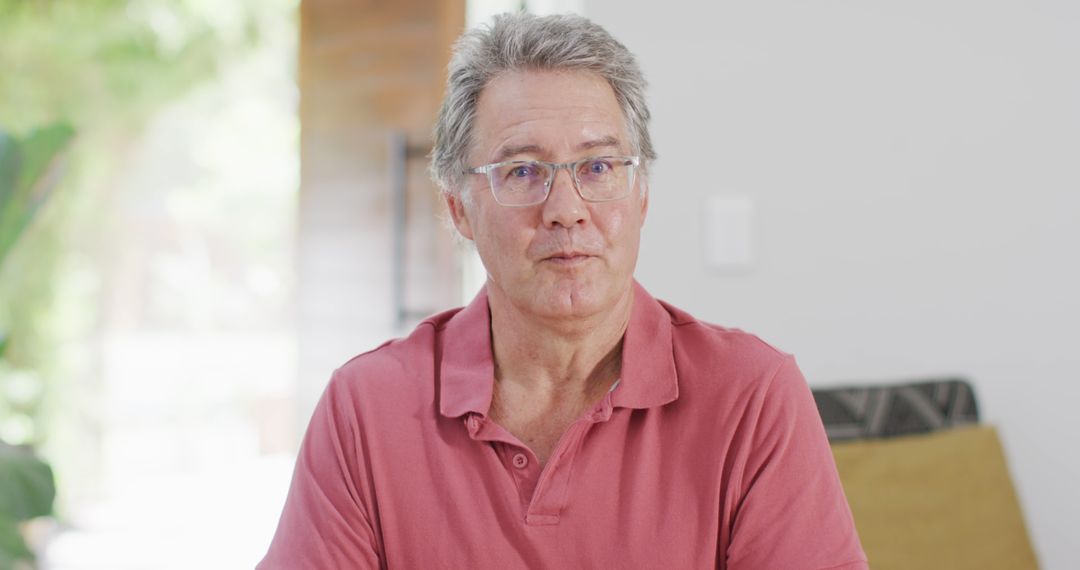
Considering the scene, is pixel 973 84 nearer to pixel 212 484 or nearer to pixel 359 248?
pixel 359 248

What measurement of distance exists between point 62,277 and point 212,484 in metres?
1.37

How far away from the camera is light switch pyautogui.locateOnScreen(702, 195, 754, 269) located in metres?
1.95

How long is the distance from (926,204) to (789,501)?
43.0 inches

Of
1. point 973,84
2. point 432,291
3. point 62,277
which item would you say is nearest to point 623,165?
→ point 973,84

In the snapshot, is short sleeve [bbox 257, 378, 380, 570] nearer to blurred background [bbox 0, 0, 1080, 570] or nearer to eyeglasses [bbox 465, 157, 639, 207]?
eyeglasses [bbox 465, 157, 639, 207]

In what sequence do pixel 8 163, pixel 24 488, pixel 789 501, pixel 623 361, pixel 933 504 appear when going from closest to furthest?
pixel 789 501 → pixel 623 361 → pixel 933 504 → pixel 24 488 → pixel 8 163

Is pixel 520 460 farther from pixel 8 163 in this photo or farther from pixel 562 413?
pixel 8 163

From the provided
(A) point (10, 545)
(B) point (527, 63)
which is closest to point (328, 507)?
(B) point (527, 63)

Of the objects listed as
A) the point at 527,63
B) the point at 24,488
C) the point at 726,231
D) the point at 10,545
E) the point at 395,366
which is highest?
the point at 527,63

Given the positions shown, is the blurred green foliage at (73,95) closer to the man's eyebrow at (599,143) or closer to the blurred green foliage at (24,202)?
the blurred green foliage at (24,202)

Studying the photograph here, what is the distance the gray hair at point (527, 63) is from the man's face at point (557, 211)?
1 centimetres

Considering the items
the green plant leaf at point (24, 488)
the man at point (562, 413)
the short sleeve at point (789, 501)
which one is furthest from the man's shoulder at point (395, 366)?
the green plant leaf at point (24, 488)

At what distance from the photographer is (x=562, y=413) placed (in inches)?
47.4

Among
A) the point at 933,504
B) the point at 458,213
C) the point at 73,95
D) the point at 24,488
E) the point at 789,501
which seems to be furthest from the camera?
the point at 73,95
